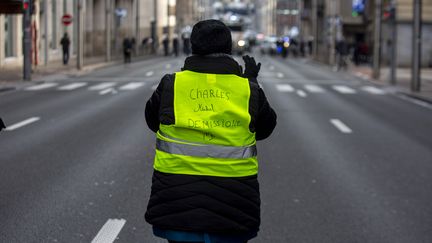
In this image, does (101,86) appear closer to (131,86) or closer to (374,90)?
(131,86)

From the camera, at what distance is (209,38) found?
400 centimetres

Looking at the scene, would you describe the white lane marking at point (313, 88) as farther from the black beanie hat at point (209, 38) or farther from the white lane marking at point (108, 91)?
the black beanie hat at point (209, 38)

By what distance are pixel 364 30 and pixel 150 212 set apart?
7206 cm

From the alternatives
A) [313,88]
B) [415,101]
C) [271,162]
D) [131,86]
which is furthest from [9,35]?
[271,162]

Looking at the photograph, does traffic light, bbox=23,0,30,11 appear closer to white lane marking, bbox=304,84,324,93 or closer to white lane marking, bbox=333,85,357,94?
white lane marking, bbox=304,84,324,93

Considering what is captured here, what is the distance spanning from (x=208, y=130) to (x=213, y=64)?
33cm

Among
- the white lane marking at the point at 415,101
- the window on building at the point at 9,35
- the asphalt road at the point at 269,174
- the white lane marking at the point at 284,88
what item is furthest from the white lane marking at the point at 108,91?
the window on building at the point at 9,35

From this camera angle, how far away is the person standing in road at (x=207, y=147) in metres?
3.81

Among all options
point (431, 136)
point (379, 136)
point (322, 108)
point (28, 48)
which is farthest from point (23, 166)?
point (28, 48)

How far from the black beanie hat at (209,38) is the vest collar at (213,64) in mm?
26

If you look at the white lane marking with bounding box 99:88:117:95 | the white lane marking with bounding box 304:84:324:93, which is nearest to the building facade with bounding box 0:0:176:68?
the white lane marking with bounding box 99:88:117:95

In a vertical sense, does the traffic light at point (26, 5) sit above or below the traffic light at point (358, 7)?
below

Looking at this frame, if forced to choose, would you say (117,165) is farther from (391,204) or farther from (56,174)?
(391,204)

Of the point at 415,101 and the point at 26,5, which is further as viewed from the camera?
the point at 26,5
